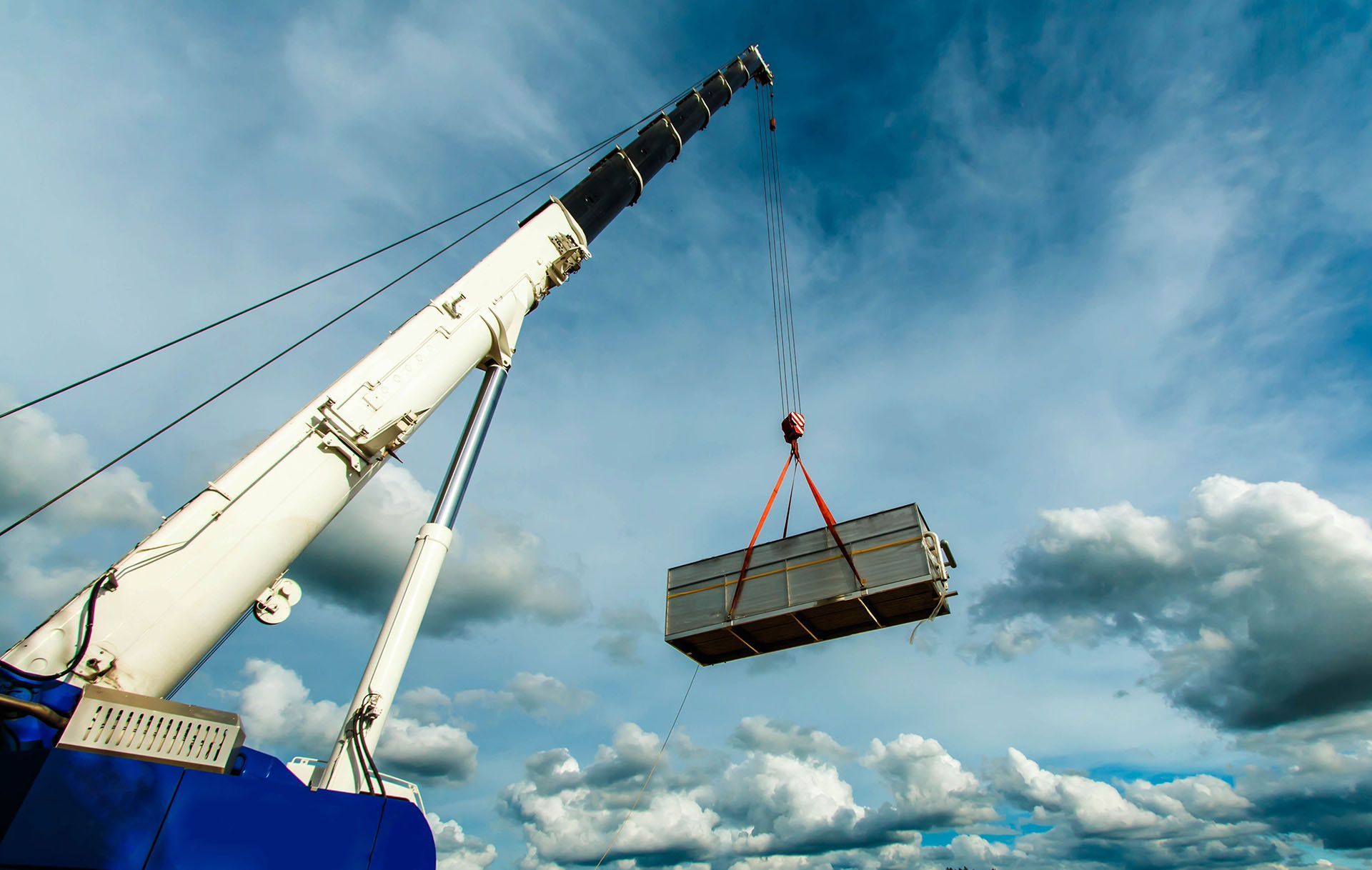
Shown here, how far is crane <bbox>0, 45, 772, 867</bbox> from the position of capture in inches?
221

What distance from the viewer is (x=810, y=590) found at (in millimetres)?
13141

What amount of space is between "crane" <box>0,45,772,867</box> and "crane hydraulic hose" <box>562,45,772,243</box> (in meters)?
2.53

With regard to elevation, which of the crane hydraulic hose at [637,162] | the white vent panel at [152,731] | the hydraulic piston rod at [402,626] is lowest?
the white vent panel at [152,731]

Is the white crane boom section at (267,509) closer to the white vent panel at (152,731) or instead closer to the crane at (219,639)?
the crane at (219,639)

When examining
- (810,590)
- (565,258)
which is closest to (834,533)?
(810,590)

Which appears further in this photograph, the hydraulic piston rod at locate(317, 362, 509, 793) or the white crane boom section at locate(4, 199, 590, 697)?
the hydraulic piston rod at locate(317, 362, 509, 793)

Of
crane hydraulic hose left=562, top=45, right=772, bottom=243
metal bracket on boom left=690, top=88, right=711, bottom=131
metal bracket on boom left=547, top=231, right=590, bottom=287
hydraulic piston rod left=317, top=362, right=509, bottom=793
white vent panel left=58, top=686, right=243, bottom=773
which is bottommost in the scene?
white vent panel left=58, top=686, right=243, bottom=773

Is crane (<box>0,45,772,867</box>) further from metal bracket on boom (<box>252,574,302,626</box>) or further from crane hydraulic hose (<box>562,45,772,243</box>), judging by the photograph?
crane hydraulic hose (<box>562,45,772,243</box>)

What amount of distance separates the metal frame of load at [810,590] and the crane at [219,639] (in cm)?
562

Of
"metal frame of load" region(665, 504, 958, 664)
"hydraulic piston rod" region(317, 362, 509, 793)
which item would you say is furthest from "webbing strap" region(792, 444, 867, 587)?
"hydraulic piston rod" region(317, 362, 509, 793)

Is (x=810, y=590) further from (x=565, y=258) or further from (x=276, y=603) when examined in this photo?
(x=276, y=603)

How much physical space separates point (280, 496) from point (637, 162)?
10.6 m

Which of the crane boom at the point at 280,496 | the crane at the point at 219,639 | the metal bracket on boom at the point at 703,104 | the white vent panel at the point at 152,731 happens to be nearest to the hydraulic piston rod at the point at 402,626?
the crane at the point at 219,639

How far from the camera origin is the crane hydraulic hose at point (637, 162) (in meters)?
14.5
